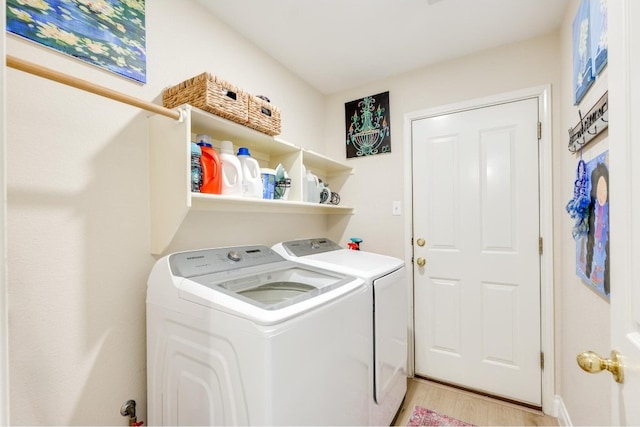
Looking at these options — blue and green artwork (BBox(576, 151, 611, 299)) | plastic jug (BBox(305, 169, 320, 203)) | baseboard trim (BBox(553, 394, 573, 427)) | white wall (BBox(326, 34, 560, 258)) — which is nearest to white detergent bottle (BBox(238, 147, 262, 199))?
plastic jug (BBox(305, 169, 320, 203))

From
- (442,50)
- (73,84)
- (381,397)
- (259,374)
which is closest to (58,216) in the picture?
(73,84)

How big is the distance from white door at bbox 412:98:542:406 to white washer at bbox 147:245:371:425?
1088 millimetres

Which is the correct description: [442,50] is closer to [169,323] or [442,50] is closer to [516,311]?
[516,311]

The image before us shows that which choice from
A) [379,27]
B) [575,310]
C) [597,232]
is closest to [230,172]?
[379,27]

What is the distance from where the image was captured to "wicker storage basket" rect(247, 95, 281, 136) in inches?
57.4

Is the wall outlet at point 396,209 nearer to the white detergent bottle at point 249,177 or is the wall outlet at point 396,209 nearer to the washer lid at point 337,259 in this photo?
the washer lid at point 337,259

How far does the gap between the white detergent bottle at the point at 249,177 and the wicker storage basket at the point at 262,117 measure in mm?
149

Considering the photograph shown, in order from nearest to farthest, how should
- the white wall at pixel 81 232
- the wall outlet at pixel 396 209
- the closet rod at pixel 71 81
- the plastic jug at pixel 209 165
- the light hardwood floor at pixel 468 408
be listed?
the closet rod at pixel 71 81 → the white wall at pixel 81 232 → the plastic jug at pixel 209 165 → the light hardwood floor at pixel 468 408 → the wall outlet at pixel 396 209

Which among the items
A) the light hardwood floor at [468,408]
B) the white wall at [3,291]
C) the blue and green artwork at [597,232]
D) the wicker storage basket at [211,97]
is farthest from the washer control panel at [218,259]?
the blue and green artwork at [597,232]

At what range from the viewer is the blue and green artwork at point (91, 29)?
1.01 metres

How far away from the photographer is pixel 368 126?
8.23 ft

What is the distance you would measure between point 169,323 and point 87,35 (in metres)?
1.21

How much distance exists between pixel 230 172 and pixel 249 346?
0.89 meters

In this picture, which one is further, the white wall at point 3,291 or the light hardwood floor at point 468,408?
the light hardwood floor at point 468,408
